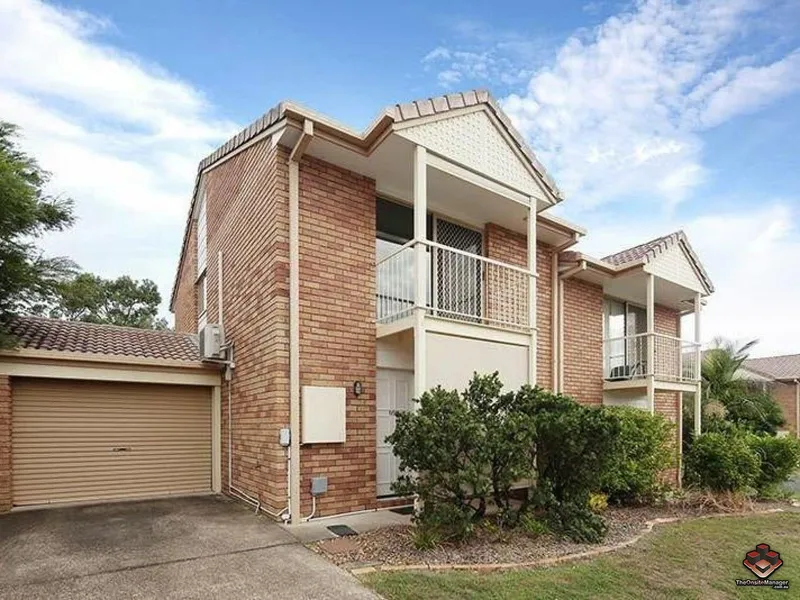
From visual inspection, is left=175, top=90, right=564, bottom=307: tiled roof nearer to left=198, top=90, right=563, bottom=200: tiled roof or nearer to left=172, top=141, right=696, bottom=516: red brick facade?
left=198, top=90, right=563, bottom=200: tiled roof

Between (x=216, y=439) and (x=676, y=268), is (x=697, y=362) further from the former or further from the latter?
(x=216, y=439)

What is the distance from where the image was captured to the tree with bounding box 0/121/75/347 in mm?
7445

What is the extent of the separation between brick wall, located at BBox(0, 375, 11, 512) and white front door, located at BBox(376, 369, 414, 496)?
18.5 ft

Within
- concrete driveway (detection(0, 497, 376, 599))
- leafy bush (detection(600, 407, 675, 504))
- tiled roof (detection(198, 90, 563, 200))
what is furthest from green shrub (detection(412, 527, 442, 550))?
tiled roof (detection(198, 90, 563, 200))

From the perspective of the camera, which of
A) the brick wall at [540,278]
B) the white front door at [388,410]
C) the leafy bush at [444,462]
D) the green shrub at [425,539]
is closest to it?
the green shrub at [425,539]

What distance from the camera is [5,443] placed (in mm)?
7863

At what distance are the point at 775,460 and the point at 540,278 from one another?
6203mm

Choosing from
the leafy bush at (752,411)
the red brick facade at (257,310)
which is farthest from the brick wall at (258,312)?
the leafy bush at (752,411)

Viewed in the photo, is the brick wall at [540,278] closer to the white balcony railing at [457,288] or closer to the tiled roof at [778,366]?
the white balcony railing at [457,288]

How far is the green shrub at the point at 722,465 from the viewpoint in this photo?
9.49 m

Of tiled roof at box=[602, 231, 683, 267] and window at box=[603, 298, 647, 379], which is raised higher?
tiled roof at box=[602, 231, 683, 267]

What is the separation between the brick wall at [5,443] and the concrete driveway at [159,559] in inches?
18.6

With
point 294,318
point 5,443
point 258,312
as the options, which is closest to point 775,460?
point 294,318

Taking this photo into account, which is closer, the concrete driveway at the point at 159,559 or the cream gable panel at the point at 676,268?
the concrete driveway at the point at 159,559
